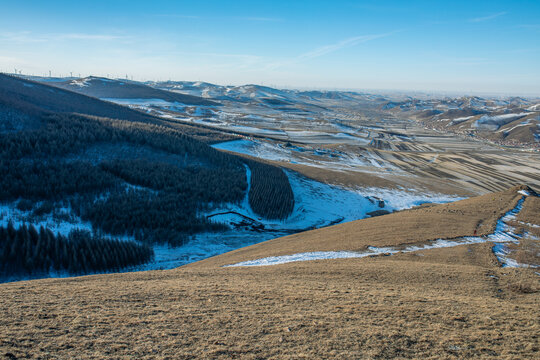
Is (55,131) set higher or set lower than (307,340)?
higher

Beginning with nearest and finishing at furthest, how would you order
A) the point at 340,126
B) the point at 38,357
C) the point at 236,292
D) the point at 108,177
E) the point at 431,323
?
the point at 38,357 → the point at 431,323 → the point at 236,292 → the point at 108,177 → the point at 340,126

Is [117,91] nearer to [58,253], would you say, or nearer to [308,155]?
[308,155]

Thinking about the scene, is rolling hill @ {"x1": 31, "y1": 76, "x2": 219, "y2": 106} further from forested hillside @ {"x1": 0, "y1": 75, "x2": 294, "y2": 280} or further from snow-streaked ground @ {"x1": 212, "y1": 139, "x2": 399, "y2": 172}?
forested hillside @ {"x1": 0, "y1": 75, "x2": 294, "y2": 280}

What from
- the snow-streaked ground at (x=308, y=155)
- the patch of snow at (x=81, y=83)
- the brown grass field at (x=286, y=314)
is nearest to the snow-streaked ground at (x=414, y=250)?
the brown grass field at (x=286, y=314)

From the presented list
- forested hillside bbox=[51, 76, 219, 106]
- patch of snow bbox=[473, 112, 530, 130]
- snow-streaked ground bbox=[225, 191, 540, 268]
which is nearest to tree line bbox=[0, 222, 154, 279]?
snow-streaked ground bbox=[225, 191, 540, 268]

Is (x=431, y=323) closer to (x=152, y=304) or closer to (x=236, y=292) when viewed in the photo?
(x=236, y=292)

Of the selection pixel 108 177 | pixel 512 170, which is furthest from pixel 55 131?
pixel 512 170
